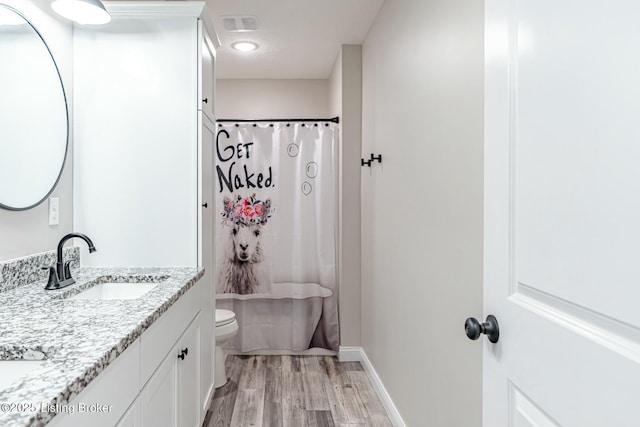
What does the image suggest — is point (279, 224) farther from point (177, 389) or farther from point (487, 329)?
point (487, 329)

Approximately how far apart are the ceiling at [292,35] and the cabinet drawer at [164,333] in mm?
1783

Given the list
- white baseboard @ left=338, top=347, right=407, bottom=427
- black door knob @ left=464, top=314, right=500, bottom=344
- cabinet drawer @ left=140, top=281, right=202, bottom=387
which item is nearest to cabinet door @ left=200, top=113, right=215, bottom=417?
cabinet drawer @ left=140, top=281, right=202, bottom=387

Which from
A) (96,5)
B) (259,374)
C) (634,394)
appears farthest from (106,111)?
(634,394)

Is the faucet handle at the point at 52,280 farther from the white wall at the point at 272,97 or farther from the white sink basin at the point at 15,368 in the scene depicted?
the white wall at the point at 272,97

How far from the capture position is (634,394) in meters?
0.54

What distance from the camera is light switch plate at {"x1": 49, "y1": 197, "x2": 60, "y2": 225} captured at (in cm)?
179

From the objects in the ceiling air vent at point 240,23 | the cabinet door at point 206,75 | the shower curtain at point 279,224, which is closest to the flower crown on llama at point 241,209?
the shower curtain at point 279,224

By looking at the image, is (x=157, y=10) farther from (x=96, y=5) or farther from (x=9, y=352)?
(x=9, y=352)

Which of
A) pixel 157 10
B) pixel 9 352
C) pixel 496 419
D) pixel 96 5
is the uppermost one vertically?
pixel 157 10

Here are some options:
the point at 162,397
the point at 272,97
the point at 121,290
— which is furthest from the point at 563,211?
the point at 272,97

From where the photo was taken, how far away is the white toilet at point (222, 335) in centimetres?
267

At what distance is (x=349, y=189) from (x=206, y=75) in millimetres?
1400

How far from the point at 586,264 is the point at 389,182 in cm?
175

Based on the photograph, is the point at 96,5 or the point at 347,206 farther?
the point at 347,206
